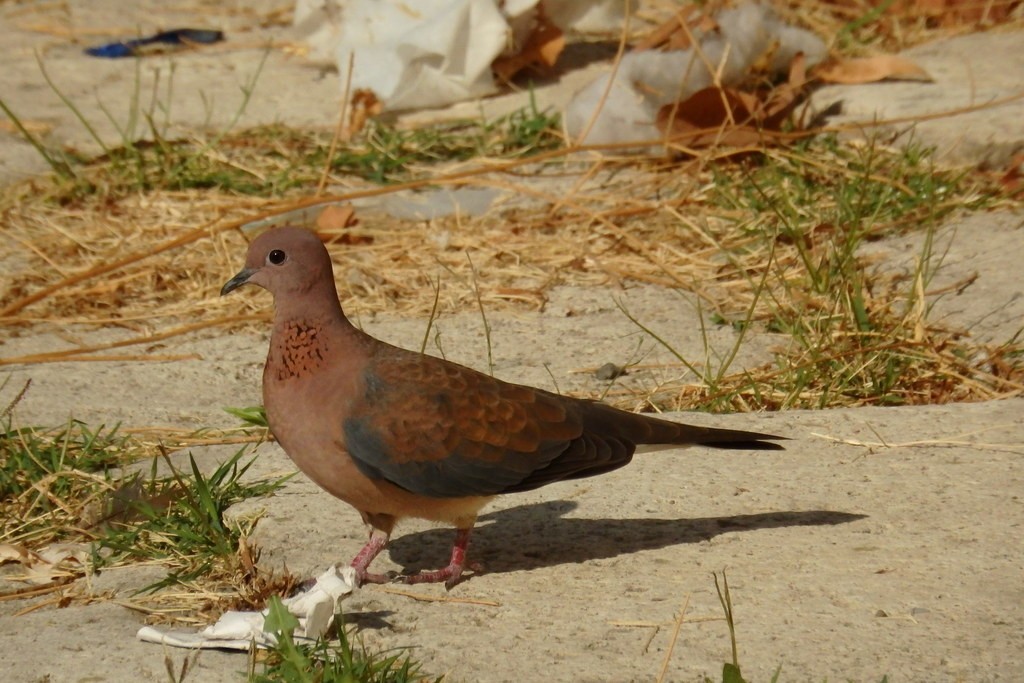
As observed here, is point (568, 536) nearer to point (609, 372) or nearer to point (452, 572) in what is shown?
point (452, 572)

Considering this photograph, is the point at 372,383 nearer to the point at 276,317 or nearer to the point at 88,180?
the point at 276,317

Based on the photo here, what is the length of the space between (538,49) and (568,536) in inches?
158

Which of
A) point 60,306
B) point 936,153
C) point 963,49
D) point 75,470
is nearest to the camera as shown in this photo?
point 75,470

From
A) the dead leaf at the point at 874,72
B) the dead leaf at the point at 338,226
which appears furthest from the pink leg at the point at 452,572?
the dead leaf at the point at 874,72

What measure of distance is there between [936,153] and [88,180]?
3657 millimetres

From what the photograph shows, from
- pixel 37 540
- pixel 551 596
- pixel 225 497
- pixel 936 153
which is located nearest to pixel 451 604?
pixel 551 596

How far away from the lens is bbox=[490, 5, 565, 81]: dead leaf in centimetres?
677

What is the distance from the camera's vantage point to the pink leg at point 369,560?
3.02 metres

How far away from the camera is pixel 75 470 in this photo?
11.5 feet

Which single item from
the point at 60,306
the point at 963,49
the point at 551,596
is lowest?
the point at 551,596

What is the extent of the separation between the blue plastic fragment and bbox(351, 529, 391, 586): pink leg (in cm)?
484

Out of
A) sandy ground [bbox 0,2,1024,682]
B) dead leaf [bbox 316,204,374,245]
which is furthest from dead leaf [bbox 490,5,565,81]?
sandy ground [bbox 0,2,1024,682]

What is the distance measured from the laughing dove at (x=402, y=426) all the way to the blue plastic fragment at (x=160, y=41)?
180 inches

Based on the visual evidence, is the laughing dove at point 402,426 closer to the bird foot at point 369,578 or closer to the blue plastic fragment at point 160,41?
the bird foot at point 369,578
